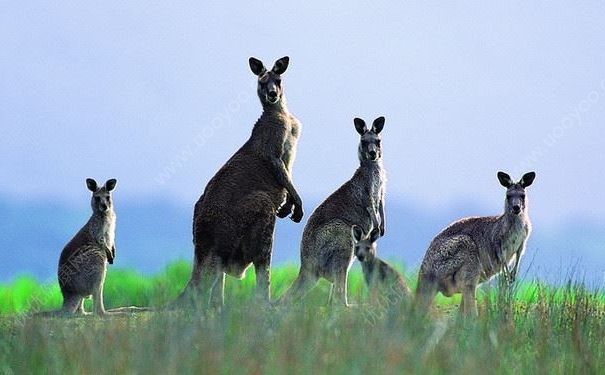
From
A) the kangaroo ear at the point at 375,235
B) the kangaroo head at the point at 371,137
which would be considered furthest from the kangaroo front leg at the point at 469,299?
the kangaroo head at the point at 371,137

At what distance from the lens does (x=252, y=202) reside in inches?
447

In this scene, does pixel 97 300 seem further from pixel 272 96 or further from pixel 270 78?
pixel 270 78

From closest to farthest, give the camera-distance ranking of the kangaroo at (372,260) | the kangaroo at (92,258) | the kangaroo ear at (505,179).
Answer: the kangaroo at (372,260)
the kangaroo ear at (505,179)
the kangaroo at (92,258)

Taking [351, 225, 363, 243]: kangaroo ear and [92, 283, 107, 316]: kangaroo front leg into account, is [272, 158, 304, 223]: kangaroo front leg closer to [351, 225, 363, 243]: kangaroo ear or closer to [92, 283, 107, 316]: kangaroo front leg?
[351, 225, 363, 243]: kangaroo ear

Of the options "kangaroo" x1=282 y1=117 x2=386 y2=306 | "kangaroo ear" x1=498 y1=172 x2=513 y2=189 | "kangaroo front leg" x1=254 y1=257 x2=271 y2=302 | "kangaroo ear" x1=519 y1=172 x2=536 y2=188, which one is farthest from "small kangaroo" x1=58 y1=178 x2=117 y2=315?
"kangaroo ear" x1=519 y1=172 x2=536 y2=188

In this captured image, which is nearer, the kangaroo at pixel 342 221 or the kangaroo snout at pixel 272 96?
the kangaroo at pixel 342 221

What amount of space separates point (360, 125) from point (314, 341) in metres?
4.74

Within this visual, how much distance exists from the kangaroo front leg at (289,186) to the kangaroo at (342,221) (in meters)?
0.17

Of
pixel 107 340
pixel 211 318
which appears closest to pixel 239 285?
pixel 211 318

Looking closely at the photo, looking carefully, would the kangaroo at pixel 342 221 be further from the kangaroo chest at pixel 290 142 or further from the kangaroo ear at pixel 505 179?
the kangaroo ear at pixel 505 179

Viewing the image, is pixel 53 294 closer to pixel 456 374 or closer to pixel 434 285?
pixel 434 285

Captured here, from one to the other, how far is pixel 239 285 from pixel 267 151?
2885mm

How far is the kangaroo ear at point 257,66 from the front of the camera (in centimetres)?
1202

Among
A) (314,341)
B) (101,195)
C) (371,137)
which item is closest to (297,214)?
(371,137)
